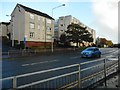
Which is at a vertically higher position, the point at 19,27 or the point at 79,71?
the point at 19,27

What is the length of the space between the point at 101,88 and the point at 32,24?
→ 158 feet

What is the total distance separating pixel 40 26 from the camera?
56.8m

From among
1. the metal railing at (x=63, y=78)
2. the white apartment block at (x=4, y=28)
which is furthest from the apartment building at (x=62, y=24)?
the metal railing at (x=63, y=78)

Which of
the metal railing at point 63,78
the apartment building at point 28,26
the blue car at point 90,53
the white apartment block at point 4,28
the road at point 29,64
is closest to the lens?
the metal railing at point 63,78

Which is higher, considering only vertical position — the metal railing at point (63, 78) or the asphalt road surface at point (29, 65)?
the metal railing at point (63, 78)

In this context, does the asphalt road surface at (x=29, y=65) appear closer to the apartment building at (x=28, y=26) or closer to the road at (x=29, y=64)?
the road at (x=29, y=64)

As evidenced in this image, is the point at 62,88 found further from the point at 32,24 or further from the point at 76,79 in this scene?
the point at 32,24

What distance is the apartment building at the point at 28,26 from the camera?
51.2m

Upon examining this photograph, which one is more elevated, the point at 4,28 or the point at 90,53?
the point at 4,28

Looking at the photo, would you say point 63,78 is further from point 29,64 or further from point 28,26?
point 28,26

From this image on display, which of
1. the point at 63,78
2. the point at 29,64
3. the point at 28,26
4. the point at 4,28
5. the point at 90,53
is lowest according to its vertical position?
the point at 29,64

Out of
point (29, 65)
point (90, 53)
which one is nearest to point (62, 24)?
point (90, 53)

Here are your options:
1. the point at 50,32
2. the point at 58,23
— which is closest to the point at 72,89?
the point at 50,32

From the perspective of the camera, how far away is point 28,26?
171 ft
